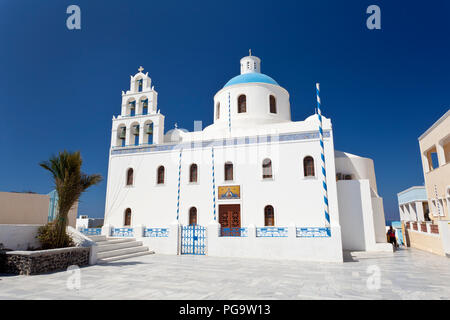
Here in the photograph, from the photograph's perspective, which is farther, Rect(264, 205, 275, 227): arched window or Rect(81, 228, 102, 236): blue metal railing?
Rect(264, 205, 275, 227): arched window

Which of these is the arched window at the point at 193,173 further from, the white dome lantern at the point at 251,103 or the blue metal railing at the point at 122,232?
the blue metal railing at the point at 122,232

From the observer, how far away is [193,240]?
1095 centimetres

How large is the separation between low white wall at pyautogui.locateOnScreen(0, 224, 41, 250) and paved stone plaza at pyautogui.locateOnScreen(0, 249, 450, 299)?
1.42 m

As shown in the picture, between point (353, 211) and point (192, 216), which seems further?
point (192, 216)

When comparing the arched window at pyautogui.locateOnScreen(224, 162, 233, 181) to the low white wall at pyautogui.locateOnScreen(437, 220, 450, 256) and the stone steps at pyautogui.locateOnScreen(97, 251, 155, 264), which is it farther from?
the low white wall at pyautogui.locateOnScreen(437, 220, 450, 256)

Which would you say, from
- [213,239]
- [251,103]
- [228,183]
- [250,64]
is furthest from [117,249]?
[250,64]

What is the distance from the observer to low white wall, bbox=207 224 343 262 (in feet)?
30.8

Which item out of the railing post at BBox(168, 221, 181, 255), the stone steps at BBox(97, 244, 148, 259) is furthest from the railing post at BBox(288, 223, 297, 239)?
the stone steps at BBox(97, 244, 148, 259)

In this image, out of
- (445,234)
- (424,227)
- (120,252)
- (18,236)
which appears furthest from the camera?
(424,227)

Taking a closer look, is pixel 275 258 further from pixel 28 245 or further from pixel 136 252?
pixel 28 245

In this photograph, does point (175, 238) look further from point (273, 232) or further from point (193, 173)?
point (273, 232)

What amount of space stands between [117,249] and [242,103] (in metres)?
10.3

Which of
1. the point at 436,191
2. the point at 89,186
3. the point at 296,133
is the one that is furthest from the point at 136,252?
the point at 436,191

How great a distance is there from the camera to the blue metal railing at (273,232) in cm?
1002
